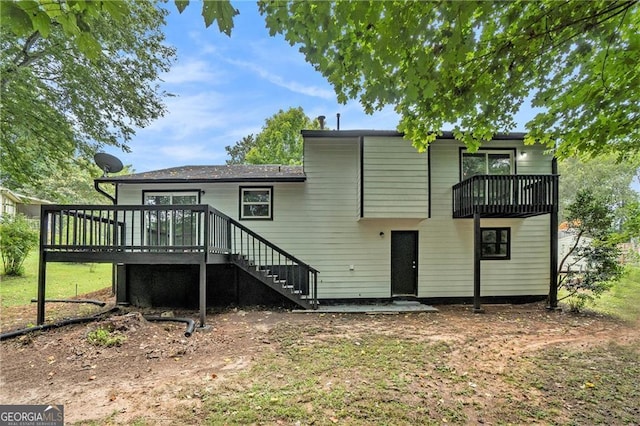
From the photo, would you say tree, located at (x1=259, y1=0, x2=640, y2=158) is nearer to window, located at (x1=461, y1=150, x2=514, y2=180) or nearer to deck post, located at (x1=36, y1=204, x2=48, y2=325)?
window, located at (x1=461, y1=150, x2=514, y2=180)

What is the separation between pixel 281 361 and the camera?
4.79m

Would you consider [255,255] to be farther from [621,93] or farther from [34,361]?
[621,93]

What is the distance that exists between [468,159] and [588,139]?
544cm

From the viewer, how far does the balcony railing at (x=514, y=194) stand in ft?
27.8

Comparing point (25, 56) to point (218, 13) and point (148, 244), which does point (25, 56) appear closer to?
point (148, 244)

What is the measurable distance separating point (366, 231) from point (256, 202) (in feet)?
11.7

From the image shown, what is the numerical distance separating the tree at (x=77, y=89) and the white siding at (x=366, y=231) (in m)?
2.36

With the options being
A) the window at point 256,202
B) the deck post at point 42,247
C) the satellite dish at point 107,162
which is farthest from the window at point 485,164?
the deck post at point 42,247

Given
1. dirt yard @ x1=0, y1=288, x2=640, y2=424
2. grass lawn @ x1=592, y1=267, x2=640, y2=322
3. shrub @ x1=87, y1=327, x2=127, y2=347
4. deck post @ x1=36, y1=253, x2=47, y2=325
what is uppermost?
deck post @ x1=36, y1=253, x2=47, y2=325

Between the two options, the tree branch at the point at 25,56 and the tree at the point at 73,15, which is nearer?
the tree at the point at 73,15

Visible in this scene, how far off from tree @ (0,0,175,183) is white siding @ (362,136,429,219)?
7.19m

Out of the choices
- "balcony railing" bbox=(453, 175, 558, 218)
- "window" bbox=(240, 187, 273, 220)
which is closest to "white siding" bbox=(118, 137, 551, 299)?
"window" bbox=(240, 187, 273, 220)

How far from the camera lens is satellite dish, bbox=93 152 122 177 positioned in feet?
27.6

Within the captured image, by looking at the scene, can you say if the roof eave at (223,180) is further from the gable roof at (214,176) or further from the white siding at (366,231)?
the white siding at (366,231)
